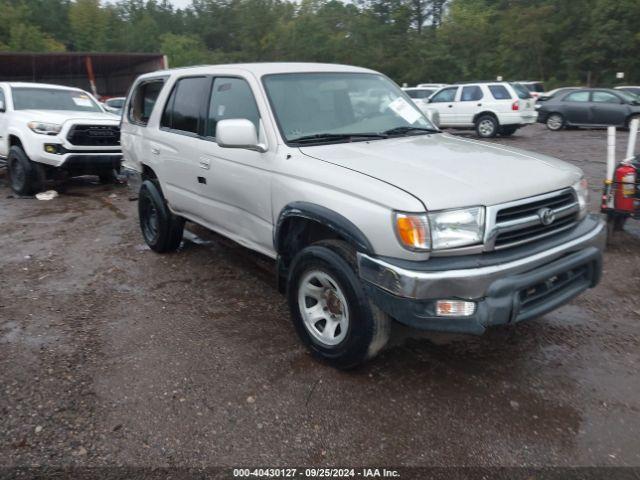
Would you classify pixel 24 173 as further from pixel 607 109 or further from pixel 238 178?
pixel 607 109

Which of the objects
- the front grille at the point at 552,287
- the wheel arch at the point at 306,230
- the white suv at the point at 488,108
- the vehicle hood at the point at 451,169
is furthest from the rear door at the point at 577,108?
the wheel arch at the point at 306,230

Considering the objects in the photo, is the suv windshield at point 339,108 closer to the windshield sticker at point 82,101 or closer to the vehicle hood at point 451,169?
the vehicle hood at point 451,169

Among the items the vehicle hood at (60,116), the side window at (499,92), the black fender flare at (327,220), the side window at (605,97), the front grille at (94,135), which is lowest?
the black fender flare at (327,220)

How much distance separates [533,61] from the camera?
144 ft

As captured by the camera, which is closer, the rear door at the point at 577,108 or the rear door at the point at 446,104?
the rear door at the point at 446,104

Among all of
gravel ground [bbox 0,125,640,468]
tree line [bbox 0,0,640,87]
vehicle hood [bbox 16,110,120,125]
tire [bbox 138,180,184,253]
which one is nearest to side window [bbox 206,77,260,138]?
tire [bbox 138,180,184,253]

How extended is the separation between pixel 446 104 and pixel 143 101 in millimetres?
12981

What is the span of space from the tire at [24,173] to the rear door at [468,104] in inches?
475

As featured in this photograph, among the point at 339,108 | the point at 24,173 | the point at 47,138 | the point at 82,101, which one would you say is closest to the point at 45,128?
the point at 47,138

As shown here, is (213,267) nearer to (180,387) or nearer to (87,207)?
(180,387)

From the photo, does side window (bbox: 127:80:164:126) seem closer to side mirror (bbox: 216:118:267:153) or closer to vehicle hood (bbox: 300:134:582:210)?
side mirror (bbox: 216:118:267:153)

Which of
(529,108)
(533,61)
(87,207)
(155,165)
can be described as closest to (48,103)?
(87,207)

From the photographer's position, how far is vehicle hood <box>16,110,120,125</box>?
8.64 m

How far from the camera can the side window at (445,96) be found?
1680 cm
